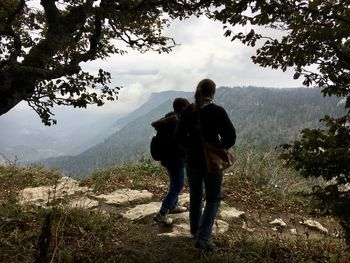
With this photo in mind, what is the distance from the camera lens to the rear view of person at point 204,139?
5.07 meters

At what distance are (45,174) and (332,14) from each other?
11.9 meters

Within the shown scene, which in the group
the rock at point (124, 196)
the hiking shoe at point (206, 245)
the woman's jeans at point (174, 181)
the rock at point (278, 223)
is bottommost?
the rock at point (278, 223)

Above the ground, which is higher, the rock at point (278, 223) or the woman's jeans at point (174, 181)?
the woman's jeans at point (174, 181)

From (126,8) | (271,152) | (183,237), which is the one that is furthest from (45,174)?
(126,8)

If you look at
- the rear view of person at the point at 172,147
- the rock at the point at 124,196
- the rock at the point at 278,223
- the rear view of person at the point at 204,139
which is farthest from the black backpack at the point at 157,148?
the rock at the point at 278,223

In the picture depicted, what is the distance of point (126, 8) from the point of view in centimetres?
497

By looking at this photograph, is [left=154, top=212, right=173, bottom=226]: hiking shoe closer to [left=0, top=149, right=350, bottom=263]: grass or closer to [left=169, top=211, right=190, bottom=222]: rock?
[left=0, top=149, right=350, bottom=263]: grass

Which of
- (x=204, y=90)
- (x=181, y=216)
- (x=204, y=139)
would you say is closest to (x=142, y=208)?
(x=181, y=216)

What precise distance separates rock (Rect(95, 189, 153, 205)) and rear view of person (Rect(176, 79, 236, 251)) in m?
4.23

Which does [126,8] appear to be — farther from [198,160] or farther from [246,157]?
[246,157]

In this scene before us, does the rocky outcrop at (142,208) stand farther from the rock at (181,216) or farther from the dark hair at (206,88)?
the dark hair at (206,88)

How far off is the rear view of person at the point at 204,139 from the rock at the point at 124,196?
4.23 m

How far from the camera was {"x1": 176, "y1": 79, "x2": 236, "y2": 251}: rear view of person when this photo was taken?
5.07 meters

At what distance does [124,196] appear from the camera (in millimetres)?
9922
